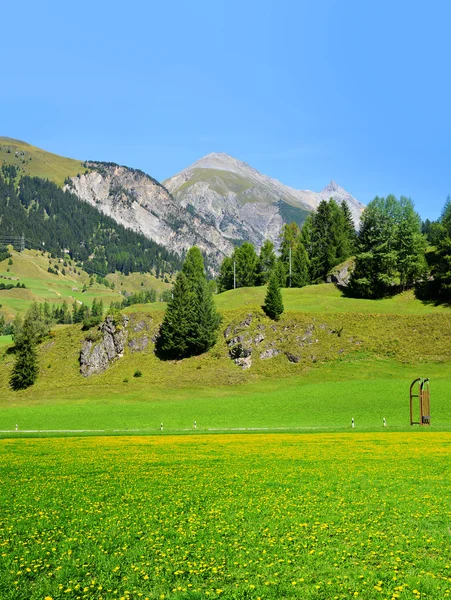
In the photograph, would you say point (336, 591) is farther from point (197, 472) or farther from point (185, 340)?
point (185, 340)

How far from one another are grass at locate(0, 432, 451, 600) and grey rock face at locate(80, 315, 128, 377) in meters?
68.1

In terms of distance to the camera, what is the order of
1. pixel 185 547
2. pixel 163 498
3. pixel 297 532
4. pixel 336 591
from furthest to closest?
pixel 163 498, pixel 297 532, pixel 185 547, pixel 336 591

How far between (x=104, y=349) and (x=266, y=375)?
3494cm

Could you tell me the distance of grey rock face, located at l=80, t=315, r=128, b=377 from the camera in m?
89.4

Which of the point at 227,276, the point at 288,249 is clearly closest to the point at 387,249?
the point at 288,249

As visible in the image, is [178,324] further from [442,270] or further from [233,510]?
[233,510]

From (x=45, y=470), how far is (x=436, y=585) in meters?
17.8

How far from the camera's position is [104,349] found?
9150cm

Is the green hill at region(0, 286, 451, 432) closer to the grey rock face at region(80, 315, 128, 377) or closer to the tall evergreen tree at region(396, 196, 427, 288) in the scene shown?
the grey rock face at region(80, 315, 128, 377)

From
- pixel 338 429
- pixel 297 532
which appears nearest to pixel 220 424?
pixel 338 429

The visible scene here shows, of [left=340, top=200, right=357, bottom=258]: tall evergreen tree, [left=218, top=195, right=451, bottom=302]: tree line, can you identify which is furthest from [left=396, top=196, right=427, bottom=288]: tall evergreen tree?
[left=340, top=200, right=357, bottom=258]: tall evergreen tree

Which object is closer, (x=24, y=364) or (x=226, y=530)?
(x=226, y=530)

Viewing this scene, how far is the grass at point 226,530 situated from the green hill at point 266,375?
92.9 ft

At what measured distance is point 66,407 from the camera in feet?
220
